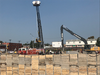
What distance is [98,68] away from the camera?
818 cm

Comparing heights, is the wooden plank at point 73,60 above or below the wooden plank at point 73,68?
above

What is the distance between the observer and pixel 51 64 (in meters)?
8.80

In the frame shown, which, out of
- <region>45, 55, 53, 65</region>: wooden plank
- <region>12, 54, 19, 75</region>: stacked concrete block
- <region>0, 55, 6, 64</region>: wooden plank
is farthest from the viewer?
<region>0, 55, 6, 64</region>: wooden plank

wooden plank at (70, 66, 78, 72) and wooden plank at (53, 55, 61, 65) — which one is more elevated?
wooden plank at (53, 55, 61, 65)

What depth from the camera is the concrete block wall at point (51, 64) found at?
8.30m

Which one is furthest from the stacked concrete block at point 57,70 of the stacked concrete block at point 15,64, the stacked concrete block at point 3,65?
the stacked concrete block at point 3,65

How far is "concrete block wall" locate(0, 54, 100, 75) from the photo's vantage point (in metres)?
8.30

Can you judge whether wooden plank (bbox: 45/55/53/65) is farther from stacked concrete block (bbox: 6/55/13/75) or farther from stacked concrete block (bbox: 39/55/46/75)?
stacked concrete block (bbox: 6/55/13/75)

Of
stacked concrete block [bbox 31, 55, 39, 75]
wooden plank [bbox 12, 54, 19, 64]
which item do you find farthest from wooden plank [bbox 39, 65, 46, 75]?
wooden plank [bbox 12, 54, 19, 64]

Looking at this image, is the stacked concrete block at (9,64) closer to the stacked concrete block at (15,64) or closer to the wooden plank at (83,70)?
the stacked concrete block at (15,64)

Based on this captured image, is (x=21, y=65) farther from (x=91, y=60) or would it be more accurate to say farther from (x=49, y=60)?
(x=91, y=60)

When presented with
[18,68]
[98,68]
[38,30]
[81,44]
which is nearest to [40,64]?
[18,68]

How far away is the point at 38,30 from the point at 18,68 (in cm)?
6012

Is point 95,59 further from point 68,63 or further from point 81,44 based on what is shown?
point 81,44
